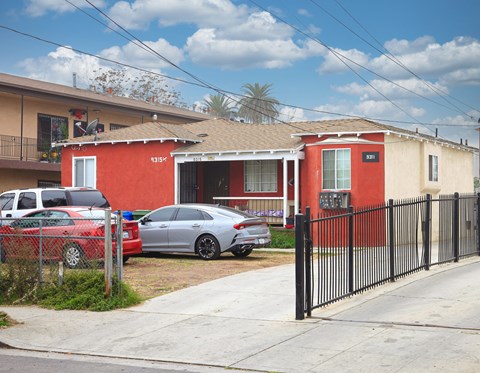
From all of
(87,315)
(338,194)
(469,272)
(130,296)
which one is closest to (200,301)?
(130,296)

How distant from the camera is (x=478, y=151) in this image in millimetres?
33406

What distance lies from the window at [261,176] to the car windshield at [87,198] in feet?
28.7

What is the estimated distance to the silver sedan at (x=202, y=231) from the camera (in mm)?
18328

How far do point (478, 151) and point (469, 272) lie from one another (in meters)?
20.3

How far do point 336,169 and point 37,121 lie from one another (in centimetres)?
1609

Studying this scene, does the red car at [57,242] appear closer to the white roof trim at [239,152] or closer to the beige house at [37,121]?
the white roof trim at [239,152]

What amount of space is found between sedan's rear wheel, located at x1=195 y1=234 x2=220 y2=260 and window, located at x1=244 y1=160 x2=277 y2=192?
31.4 ft

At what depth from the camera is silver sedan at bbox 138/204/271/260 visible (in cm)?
1833

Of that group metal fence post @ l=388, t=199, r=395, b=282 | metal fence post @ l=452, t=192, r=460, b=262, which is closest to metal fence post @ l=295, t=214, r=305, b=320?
metal fence post @ l=388, t=199, r=395, b=282

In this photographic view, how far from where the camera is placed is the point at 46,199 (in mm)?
20375

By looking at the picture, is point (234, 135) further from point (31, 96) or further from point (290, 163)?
point (31, 96)

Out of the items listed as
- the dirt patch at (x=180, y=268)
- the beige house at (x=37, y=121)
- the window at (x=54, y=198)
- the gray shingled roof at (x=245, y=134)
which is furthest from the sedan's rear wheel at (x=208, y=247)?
the beige house at (x=37, y=121)

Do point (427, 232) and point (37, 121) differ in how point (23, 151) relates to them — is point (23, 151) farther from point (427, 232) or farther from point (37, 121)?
point (427, 232)

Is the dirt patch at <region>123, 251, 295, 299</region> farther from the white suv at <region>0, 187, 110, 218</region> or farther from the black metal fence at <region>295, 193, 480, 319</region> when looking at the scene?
the black metal fence at <region>295, 193, 480, 319</region>
